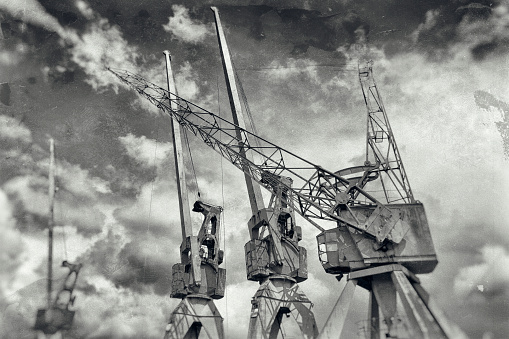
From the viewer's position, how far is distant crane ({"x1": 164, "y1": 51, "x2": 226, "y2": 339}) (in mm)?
18562

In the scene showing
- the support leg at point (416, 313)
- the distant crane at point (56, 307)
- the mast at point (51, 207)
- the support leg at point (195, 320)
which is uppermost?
the mast at point (51, 207)

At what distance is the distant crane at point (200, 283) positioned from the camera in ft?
60.9

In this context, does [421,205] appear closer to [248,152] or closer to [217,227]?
[248,152]

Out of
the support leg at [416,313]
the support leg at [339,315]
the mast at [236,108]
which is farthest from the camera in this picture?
the mast at [236,108]

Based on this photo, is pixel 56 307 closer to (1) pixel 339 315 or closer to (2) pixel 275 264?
(2) pixel 275 264

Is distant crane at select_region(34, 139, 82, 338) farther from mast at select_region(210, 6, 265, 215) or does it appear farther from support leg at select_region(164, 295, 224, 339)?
mast at select_region(210, 6, 265, 215)

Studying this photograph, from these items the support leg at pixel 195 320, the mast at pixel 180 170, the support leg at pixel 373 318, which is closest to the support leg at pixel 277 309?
the support leg at pixel 195 320

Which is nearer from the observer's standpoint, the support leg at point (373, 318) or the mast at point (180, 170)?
the support leg at point (373, 318)

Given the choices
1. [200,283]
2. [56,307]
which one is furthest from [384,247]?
[56,307]

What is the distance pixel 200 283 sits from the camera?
1898cm

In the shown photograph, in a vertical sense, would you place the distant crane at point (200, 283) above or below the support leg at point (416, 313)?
above

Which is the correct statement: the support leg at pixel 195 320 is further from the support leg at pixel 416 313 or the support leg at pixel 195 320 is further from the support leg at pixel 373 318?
the support leg at pixel 416 313

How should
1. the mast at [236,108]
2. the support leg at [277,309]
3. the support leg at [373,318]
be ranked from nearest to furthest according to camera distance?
1. the support leg at [373,318]
2. the support leg at [277,309]
3. the mast at [236,108]

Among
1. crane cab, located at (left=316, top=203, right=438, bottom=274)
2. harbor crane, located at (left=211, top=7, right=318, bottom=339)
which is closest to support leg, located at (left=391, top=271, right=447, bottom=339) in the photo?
crane cab, located at (left=316, top=203, right=438, bottom=274)
